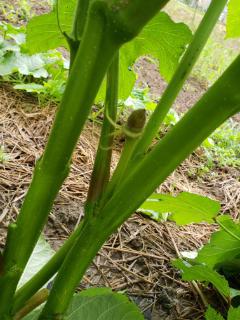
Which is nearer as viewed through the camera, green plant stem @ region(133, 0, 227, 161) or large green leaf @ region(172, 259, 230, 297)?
green plant stem @ region(133, 0, 227, 161)

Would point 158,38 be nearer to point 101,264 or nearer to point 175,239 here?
point 101,264

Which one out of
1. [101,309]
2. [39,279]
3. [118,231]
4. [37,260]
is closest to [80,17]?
[39,279]

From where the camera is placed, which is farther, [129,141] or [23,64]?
[23,64]

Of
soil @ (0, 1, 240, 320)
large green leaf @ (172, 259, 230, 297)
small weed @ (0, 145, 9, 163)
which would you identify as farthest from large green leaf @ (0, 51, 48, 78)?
large green leaf @ (172, 259, 230, 297)

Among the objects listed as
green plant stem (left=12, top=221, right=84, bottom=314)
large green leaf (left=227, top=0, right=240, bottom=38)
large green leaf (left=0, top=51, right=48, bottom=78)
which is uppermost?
large green leaf (left=227, top=0, right=240, bottom=38)

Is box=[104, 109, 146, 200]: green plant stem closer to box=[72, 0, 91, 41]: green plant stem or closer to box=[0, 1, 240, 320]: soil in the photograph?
box=[72, 0, 91, 41]: green plant stem

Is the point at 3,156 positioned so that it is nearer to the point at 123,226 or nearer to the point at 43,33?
the point at 123,226

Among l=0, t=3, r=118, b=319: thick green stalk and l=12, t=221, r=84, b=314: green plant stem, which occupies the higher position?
l=0, t=3, r=118, b=319: thick green stalk
